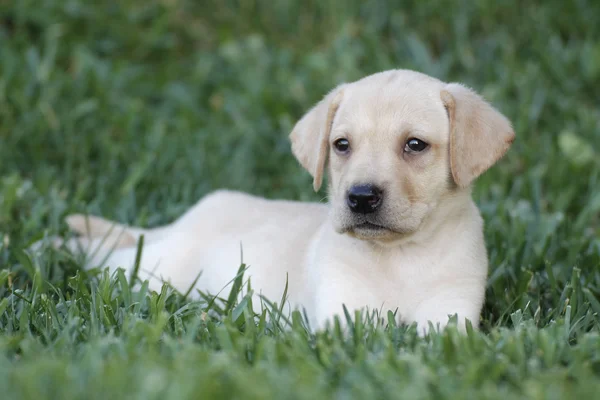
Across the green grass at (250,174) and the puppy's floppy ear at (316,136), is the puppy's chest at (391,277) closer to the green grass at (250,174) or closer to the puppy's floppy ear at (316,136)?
the green grass at (250,174)

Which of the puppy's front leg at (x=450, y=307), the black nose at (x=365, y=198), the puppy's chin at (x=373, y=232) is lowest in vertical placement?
the puppy's front leg at (x=450, y=307)

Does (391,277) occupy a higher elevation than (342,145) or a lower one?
lower

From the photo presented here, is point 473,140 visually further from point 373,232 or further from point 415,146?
point 373,232

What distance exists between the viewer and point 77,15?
10.3 meters

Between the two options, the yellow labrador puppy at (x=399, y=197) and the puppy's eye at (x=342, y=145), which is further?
the puppy's eye at (x=342, y=145)

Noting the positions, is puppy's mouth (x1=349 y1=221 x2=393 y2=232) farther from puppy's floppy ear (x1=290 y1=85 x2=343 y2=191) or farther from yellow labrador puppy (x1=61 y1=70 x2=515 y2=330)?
puppy's floppy ear (x1=290 y1=85 x2=343 y2=191)

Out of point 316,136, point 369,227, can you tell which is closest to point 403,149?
point 369,227

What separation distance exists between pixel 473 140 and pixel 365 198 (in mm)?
747

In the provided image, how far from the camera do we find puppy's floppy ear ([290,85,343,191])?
5.16 metres

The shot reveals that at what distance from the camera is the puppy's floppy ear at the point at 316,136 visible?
5.16m

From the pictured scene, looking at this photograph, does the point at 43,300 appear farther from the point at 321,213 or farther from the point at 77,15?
the point at 77,15

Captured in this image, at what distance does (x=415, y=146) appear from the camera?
15.9ft

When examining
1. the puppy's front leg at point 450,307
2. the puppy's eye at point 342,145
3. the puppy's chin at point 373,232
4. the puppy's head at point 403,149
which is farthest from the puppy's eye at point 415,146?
the puppy's front leg at point 450,307

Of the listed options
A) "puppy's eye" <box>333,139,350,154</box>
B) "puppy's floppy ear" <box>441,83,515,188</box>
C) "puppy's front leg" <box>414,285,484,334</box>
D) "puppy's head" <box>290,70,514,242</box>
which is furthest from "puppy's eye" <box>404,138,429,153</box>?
"puppy's front leg" <box>414,285,484,334</box>
